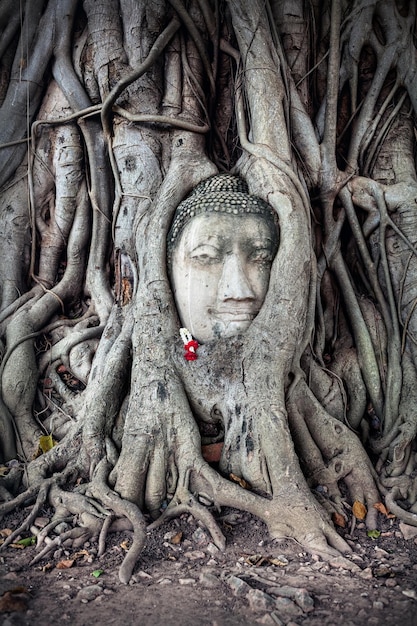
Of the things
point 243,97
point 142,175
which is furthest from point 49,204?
point 243,97

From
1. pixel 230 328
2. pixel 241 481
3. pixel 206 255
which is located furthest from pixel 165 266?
pixel 241 481

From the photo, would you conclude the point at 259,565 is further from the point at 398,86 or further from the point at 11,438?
the point at 398,86

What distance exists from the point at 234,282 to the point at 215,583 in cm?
155

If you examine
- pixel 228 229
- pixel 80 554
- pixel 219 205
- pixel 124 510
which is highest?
pixel 219 205

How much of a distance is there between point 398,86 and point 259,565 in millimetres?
3294

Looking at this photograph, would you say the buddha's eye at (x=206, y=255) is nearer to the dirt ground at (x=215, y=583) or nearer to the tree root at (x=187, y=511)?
the tree root at (x=187, y=511)

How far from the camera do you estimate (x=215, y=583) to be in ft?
6.66

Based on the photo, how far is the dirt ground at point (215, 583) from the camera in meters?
1.82

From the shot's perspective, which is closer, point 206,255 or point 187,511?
point 187,511

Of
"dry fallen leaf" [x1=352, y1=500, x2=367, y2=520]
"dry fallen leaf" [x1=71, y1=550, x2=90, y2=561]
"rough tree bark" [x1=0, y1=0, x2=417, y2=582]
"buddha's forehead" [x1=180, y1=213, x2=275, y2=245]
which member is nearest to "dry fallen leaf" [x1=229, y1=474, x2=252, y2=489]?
"rough tree bark" [x1=0, y1=0, x2=417, y2=582]

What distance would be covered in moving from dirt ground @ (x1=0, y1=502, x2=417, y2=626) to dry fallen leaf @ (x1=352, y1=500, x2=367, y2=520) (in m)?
0.11

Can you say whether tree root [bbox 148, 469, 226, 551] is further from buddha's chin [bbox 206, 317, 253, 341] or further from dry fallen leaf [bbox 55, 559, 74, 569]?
buddha's chin [bbox 206, 317, 253, 341]

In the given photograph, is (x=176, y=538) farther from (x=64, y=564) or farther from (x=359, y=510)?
(x=359, y=510)

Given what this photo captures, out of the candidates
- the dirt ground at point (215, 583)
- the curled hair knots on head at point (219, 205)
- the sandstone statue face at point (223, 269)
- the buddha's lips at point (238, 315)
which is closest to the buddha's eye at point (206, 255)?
the sandstone statue face at point (223, 269)
